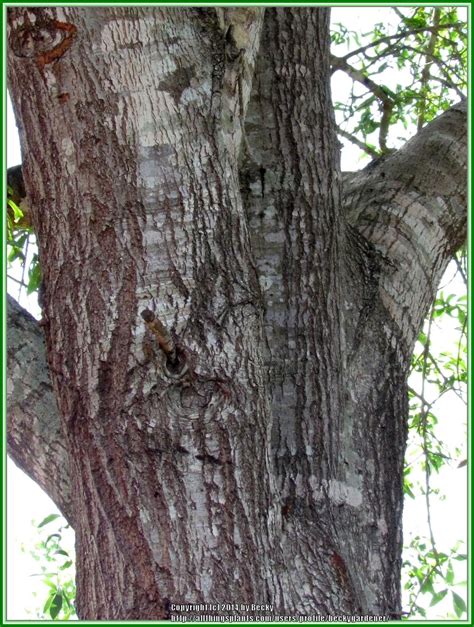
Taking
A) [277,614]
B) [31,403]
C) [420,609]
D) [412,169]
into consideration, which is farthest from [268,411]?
[420,609]

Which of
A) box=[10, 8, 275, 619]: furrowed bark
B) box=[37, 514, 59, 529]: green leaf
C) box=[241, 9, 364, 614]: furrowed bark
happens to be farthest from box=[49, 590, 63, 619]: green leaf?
box=[241, 9, 364, 614]: furrowed bark

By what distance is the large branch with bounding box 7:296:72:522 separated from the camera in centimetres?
212

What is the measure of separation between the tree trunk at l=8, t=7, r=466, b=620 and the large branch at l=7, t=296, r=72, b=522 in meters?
0.01

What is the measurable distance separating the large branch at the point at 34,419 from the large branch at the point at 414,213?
0.99 meters

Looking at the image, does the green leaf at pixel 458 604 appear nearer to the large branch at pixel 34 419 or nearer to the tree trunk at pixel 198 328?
the tree trunk at pixel 198 328

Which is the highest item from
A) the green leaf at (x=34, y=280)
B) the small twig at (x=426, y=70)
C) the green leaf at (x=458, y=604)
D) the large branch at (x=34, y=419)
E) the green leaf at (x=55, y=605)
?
the small twig at (x=426, y=70)

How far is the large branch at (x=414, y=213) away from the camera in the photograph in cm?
259

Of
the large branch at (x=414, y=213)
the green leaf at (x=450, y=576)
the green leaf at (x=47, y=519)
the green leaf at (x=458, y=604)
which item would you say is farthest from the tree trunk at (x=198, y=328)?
the green leaf at (x=450, y=576)

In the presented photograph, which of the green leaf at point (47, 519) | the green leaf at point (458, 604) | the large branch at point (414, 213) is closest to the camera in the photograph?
the large branch at point (414, 213)

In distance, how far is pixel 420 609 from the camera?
3477mm

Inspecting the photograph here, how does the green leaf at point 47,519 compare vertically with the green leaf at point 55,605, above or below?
above

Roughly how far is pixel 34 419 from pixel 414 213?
1.31 m

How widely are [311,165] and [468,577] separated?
1.15m

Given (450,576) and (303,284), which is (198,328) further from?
(450,576)
